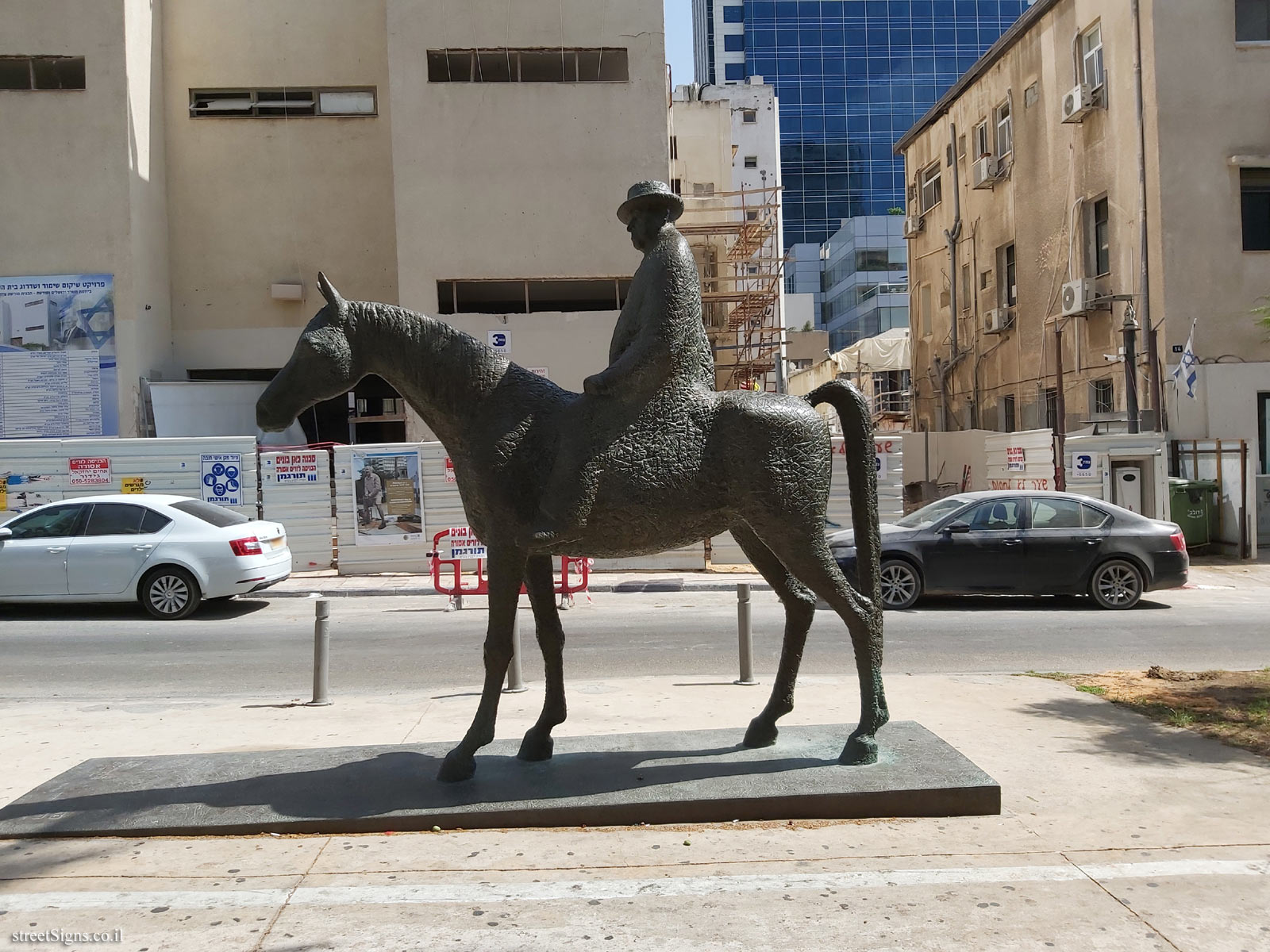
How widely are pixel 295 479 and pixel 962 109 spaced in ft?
78.5

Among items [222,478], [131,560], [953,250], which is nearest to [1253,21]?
[953,250]

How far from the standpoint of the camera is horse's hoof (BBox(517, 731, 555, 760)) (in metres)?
5.39

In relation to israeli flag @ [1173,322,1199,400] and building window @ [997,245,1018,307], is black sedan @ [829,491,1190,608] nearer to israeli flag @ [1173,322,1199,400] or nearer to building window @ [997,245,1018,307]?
israeli flag @ [1173,322,1199,400]

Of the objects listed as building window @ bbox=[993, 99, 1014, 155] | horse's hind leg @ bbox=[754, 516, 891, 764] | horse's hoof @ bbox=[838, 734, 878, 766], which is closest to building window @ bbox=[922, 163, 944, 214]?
building window @ bbox=[993, 99, 1014, 155]

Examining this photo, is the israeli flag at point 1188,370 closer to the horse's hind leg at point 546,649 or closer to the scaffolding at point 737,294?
the scaffolding at point 737,294

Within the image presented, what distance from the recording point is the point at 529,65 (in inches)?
915

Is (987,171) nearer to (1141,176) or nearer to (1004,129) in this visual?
(1004,129)

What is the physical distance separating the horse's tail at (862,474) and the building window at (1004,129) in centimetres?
2470

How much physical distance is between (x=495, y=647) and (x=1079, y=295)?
825 inches

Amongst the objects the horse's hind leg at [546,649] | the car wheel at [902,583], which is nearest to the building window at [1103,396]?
the car wheel at [902,583]

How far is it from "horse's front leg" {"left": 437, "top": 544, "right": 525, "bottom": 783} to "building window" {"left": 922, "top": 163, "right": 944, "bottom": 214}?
102 feet

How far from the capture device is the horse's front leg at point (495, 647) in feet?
16.4

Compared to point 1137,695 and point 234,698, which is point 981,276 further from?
point 234,698

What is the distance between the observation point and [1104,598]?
1312 centimetres
